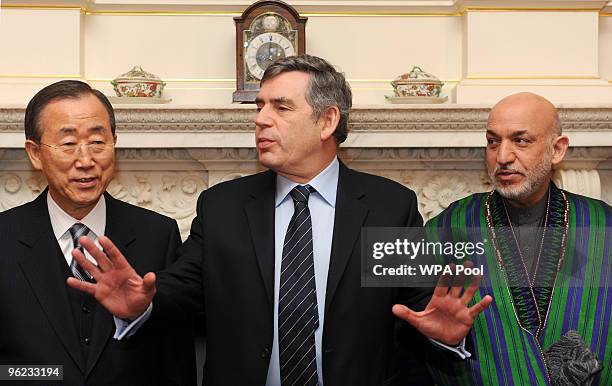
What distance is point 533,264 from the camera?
2.32 m

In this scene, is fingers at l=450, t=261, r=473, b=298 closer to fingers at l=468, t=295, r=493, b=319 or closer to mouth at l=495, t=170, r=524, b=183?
fingers at l=468, t=295, r=493, b=319

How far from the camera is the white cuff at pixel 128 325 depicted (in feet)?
6.33

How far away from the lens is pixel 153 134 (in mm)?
2666

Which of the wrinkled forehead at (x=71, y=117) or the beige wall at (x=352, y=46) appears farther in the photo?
the beige wall at (x=352, y=46)

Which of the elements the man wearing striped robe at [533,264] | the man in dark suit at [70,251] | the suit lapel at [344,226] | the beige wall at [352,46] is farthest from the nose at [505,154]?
the man in dark suit at [70,251]

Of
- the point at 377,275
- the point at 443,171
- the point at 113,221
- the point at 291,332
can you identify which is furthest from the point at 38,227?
the point at 443,171

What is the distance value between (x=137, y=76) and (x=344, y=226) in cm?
96

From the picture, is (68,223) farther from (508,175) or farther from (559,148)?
(559,148)

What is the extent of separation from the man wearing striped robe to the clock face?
0.77m

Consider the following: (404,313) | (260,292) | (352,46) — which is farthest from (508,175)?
(352,46)

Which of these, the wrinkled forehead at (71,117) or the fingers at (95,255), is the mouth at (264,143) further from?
the fingers at (95,255)

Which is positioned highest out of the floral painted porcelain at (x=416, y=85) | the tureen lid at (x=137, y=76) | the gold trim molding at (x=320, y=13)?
the gold trim molding at (x=320, y=13)

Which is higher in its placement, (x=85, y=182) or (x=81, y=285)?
(x=85, y=182)

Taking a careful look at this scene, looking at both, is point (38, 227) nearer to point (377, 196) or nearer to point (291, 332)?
point (291, 332)
